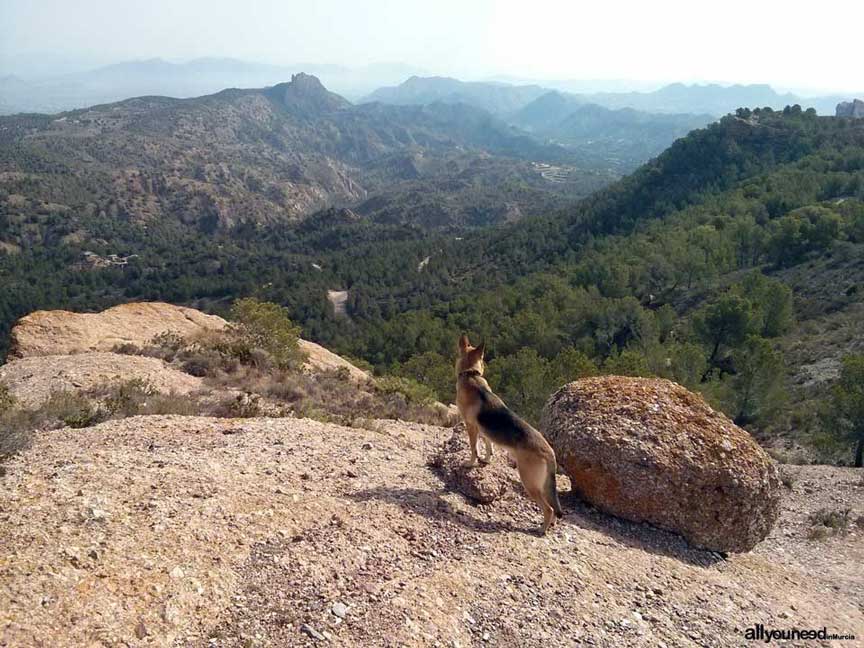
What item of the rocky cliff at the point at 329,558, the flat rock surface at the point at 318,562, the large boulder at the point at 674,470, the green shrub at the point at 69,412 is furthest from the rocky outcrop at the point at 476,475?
the green shrub at the point at 69,412

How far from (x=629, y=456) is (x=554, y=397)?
2.10 meters

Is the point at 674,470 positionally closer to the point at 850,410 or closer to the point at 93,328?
the point at 850,410

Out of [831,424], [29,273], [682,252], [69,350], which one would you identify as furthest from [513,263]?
[29,273]

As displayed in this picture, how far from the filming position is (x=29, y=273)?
98750 mm

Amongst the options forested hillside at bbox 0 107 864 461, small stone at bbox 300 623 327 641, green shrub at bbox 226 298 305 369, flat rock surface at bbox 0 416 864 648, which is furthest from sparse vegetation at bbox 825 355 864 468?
small stone at bbox 300 623 327 641

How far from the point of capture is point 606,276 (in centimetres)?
5450

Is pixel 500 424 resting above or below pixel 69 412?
above

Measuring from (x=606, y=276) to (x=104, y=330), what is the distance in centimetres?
4650

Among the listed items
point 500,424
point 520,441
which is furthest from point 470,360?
point 520,441

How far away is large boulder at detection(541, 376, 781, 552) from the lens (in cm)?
780

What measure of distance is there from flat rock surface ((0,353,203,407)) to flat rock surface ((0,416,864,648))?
14.5 ft

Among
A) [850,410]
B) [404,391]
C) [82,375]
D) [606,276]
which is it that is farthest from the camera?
[606,276]

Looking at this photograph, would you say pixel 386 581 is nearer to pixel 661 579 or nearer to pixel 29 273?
pixel 661 579

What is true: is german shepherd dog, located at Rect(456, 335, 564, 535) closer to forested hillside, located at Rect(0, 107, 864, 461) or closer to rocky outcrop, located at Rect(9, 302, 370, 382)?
rocky outcrop, located at Rect(9, 302, 370, 382)
